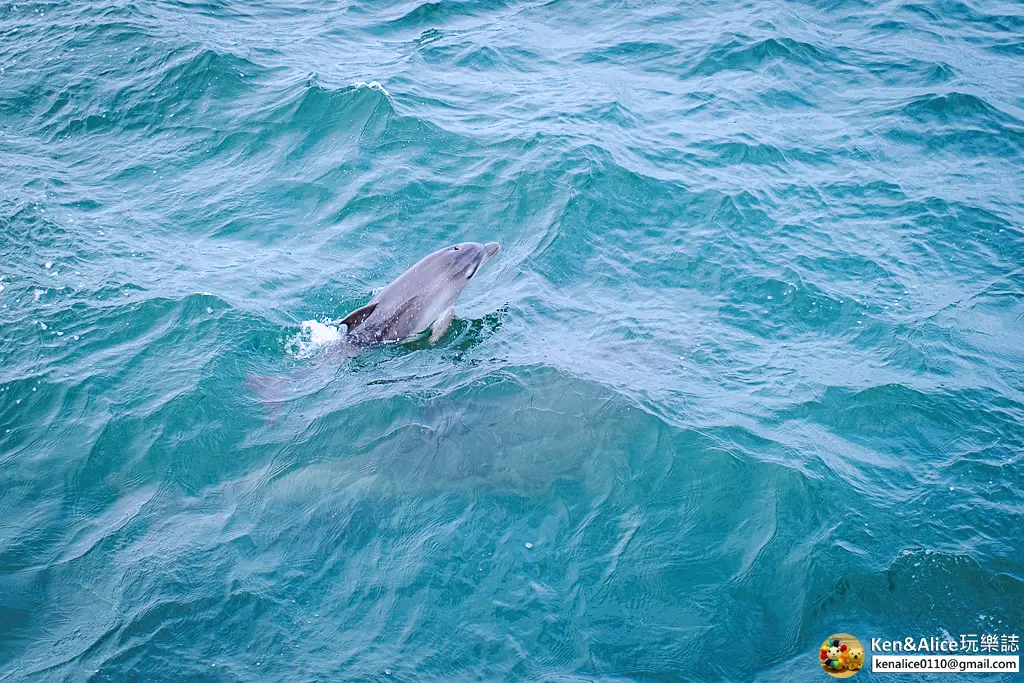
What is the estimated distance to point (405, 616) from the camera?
8461mm

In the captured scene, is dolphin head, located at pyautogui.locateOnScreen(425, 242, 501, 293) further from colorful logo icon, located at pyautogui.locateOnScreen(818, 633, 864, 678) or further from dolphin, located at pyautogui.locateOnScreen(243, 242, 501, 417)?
colorful logo icon, located at pyautogui.locateOnScreen(818, 633, 864, 678)

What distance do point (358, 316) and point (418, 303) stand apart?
0.86 metres

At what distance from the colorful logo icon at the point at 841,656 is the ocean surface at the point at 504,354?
0.12 m

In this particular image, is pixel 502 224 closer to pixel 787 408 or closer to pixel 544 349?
pixel 544 349

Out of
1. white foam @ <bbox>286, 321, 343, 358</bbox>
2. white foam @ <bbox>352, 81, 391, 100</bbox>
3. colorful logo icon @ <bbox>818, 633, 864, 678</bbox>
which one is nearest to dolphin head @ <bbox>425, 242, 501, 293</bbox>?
white foam @ <bbox>286, 321, 343, 358</bbox>

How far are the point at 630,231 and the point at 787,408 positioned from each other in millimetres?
4610

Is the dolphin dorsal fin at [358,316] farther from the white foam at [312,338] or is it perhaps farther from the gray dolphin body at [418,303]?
the white foam at [312,338]

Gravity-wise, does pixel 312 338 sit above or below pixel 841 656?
above

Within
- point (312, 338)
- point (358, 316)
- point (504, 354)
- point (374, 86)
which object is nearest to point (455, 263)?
point (504, 354)

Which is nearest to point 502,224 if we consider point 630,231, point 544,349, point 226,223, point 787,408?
point 630,231

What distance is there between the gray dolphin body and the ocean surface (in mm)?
401

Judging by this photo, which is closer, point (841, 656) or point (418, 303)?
point (841, 656)

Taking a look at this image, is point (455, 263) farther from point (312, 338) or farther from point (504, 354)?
point (312, 338)

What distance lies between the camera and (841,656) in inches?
322
